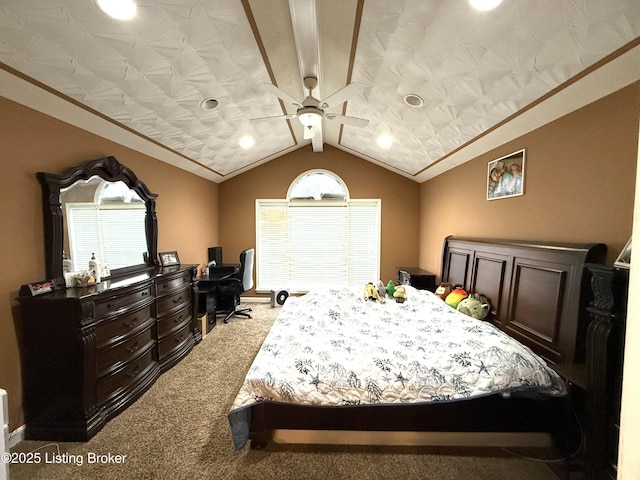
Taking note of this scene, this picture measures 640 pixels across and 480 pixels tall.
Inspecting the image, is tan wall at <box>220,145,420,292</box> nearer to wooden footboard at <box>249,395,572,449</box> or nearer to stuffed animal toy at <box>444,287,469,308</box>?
stuffed animal toy at <box>444,287,469,308</box>

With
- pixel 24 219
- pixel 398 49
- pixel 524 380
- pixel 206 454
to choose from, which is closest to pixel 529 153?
pixel 398 49

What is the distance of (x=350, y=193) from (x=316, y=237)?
105 cm

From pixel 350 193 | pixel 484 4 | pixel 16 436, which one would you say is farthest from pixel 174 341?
pixel 484 4

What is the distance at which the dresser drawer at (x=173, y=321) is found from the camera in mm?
2746

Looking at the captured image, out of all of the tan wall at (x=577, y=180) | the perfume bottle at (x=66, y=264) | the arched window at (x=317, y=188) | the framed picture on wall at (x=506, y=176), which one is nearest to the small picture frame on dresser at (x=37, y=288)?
the perfume bottle at (x=66, y=264)

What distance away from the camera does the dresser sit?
6.04ft

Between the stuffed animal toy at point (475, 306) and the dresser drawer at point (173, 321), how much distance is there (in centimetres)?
300

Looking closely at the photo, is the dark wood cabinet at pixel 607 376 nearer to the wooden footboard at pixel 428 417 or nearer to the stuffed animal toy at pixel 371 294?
the wooden footboard at pixel 428 417

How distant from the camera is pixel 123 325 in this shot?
7.30 feet

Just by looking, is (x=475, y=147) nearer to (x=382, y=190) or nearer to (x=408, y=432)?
(x=382, y=190)

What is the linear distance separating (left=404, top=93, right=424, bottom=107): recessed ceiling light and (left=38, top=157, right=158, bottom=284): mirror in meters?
2.82

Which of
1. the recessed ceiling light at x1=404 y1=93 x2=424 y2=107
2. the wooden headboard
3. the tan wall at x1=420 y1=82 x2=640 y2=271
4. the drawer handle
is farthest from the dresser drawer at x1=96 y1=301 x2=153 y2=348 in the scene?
the tan wall at x1=420 y1=82 x2=640 y2=271

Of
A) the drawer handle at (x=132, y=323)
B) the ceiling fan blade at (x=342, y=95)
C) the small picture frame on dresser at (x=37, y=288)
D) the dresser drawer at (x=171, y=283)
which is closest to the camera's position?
the small picture frame on dresser at (x=37, y=288)

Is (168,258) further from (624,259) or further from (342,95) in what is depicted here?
(624,259)
